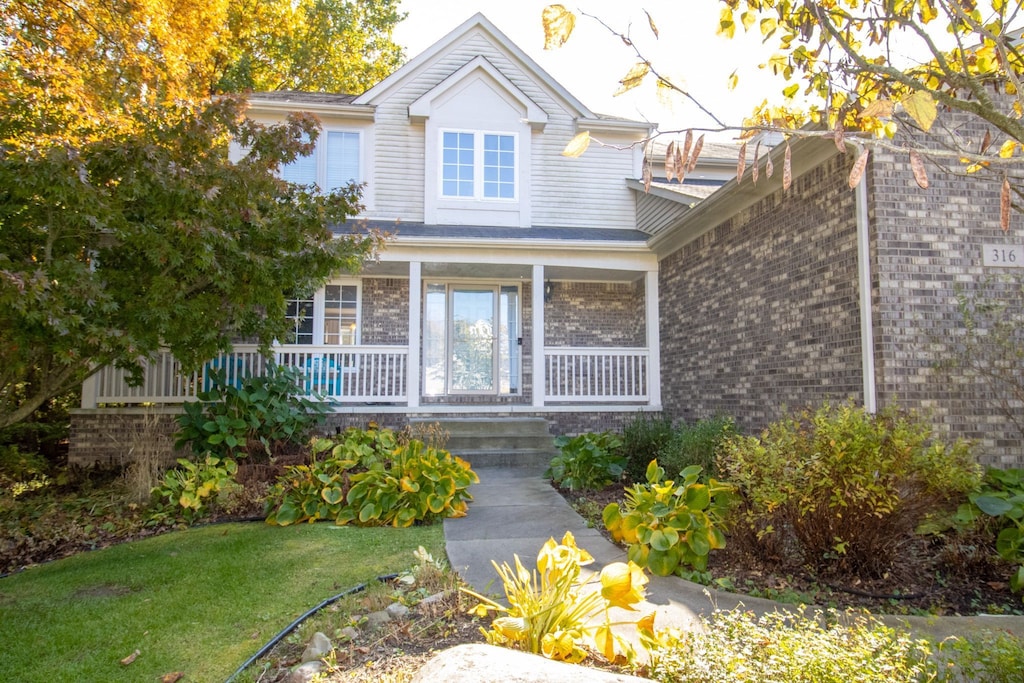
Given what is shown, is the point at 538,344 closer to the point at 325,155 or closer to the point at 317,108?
the point at 325,155

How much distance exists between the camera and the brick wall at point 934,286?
18.5 feet

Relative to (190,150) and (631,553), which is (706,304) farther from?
(190,150)

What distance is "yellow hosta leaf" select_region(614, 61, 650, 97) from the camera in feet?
10.1

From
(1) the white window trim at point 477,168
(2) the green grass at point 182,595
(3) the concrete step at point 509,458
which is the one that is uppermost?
(1) the white window trim at point 477,168

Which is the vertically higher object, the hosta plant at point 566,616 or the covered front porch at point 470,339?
the covered front porch at point 470,339

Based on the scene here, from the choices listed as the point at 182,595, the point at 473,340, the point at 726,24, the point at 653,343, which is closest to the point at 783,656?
the point at 726,24

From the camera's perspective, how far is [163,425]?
927 centimetres

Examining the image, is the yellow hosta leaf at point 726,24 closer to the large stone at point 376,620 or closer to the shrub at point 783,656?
the shrub at point 783,656

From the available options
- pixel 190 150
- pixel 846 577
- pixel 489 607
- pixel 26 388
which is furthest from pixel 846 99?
pixel 26 388

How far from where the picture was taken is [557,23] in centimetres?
279

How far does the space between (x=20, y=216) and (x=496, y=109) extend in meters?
8.12

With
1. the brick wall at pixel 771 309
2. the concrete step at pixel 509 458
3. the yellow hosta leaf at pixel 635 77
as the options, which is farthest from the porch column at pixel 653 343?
the yellow hosta leaf at pixel 635 77

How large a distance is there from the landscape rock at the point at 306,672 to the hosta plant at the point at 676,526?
84.9 inches

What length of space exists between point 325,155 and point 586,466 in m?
7.31
